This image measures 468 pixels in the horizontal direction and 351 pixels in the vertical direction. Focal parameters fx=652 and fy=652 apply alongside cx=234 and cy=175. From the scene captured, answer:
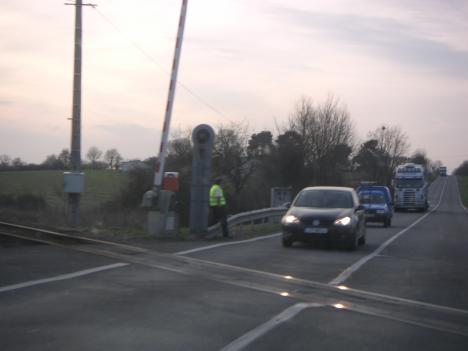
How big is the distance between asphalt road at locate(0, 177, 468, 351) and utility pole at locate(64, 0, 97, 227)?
5820 mm

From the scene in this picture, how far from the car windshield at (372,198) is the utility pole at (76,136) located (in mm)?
17026

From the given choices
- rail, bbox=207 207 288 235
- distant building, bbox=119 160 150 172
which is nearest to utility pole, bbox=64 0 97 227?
rail, bbox=207 207 288 235

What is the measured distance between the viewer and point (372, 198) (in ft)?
107

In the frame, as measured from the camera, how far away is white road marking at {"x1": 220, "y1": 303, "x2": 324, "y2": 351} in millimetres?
6129

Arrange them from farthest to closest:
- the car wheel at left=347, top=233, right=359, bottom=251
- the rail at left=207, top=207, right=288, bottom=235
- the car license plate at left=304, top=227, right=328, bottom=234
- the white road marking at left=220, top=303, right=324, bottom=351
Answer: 1. the rail at left=207, top=207, right=288, bottom=235
2. the car wheel at left=347, top=233, right=359, bottom=251
3. the car license plate at left=304, top=227, right=328, bottom=234
4. the white road marking at left=220, top=303, right=324, bottom=351

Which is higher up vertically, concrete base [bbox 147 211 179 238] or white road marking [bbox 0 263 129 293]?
concrete base [bbox 147 211 179 238]

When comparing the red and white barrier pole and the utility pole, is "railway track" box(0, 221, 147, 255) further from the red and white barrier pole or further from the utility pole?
the red and white barrier pole

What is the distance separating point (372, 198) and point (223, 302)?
83.8ft

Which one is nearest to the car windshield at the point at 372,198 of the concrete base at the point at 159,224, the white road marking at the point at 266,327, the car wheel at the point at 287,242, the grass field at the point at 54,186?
the grass field at the point at 54,186

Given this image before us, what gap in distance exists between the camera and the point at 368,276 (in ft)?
36.7

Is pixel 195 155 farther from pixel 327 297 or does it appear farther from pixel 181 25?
pixel 327 297

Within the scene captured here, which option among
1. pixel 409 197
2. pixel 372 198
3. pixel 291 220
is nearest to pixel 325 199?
pixel 291 220

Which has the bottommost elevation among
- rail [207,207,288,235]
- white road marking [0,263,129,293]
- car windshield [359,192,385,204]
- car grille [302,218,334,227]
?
white road marking [0,263,129,293]

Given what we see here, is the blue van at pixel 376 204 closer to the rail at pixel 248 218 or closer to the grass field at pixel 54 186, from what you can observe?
the rail at pixel 248 218
